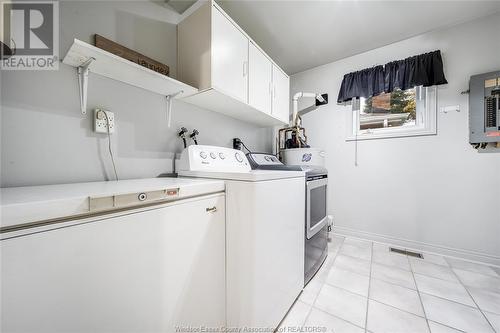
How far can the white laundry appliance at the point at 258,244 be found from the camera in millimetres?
962

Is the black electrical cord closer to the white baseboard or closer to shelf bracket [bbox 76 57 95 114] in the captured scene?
shelf bracket [bbox 76 57 95 114]

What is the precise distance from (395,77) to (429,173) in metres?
1.16

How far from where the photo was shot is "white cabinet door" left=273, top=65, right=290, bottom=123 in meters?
2.07

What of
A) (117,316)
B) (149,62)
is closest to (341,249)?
(117,316)

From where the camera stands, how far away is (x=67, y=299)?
56 cm

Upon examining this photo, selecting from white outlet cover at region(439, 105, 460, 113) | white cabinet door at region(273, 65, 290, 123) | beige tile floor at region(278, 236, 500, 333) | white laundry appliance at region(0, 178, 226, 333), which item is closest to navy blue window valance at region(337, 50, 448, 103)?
white outlet cover at region(439, 105, 460, 113)

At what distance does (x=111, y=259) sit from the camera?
643 mm

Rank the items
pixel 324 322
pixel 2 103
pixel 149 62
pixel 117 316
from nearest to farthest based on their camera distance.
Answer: pixel 117 316 < pixel 2 103 < pixel 324 322 < pixel 149 62

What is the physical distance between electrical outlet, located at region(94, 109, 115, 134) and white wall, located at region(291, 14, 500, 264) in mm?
2533

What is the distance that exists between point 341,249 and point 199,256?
1.92 m

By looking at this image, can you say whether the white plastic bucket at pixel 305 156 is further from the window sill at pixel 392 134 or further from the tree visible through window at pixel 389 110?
the tree visible through window at pixel 389 110

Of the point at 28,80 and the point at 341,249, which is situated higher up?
the point at 28,80

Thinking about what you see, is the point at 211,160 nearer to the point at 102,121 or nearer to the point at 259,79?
the point at 102,121

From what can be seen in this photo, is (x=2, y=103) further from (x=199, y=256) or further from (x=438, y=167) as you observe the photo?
(x=438, y=167)
